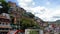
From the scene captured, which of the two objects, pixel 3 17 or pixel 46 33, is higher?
pixel 3 17

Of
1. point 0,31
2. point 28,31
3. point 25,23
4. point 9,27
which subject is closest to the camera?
point 28,31

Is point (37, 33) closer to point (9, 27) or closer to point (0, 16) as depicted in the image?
point (9, 27)

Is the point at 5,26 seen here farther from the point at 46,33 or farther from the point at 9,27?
the point at 46,33

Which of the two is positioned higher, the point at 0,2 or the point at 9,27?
the point at 0,2

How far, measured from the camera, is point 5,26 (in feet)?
91.7

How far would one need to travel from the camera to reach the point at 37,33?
1678cm

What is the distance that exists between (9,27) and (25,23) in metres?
3.40

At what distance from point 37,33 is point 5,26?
39.8 feet

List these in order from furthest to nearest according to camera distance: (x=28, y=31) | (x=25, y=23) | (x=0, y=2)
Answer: (x=0, y=2)
(x=25, y=23)
(x=28, y=31)

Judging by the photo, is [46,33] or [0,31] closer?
[0,31]

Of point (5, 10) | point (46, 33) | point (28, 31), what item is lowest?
point (46, 33)

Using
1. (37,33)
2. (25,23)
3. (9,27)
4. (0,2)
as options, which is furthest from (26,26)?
(37,33)

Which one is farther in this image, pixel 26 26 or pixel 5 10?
pixel 5 10

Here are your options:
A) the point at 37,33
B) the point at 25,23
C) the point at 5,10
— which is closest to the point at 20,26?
the point at 25,23
